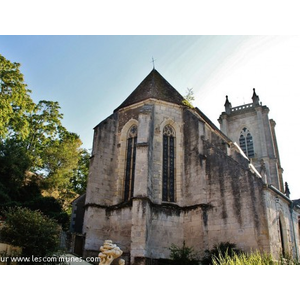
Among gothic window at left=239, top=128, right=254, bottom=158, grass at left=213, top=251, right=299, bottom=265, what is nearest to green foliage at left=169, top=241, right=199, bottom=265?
grass at left=213, top=251, right=299, bottom=265

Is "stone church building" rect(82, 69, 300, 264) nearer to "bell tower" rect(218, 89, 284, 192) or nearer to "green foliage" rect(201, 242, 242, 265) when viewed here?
"green foliage" rect(201, 242, 242, 265)

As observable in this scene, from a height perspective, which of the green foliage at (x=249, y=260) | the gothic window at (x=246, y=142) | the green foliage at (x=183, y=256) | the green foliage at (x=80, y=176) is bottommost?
the green foliage at (x=249, y=260)

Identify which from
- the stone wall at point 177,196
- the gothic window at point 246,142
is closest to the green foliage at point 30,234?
the stone wall at point 177,196

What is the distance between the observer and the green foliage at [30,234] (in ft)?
37.1

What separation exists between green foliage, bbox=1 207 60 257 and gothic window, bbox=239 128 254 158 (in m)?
26.1

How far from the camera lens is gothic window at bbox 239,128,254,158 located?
33.7 m

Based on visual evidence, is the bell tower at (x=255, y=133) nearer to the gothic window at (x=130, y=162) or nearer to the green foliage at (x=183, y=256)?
the gothic window at (x=130, y=162)

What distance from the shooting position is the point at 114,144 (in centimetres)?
1834

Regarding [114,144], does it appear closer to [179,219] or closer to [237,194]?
[179,219]

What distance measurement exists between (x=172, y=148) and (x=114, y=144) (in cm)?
342

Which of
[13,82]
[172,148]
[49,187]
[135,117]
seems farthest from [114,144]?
[49,187]

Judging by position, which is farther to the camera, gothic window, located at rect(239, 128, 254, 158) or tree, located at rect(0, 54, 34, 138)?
gothic window, located at rect(239, 128, 254, 158)

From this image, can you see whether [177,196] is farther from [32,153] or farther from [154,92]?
[32,153]

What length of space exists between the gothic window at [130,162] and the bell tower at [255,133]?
16.8 metres
